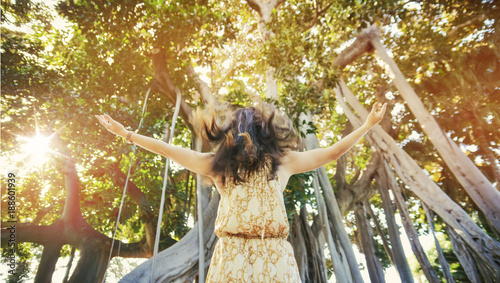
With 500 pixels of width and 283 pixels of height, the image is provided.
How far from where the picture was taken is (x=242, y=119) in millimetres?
1091

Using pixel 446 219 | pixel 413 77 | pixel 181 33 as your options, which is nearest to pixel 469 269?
pixel 446 219

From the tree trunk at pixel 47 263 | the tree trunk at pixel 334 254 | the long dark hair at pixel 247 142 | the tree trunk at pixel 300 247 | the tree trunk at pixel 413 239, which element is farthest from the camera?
the tree trunk at pixel 47 263

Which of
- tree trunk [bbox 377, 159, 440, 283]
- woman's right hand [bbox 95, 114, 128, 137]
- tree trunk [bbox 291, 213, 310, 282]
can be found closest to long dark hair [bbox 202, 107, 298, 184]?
woman's right hand [bbox 95, 114, 128, 137]

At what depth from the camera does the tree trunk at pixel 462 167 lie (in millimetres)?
3074

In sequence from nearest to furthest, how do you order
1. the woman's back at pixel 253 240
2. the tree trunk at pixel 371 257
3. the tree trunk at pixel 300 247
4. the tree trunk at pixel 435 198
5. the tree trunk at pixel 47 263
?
1. the woman's back at pixel 253 240
2. the tree trunk at pixel 435 198
3. the tree trunk at pixel 300 247
4. the tree trunk at pixel 47 263
5. the tree trunk at pixel 371 257

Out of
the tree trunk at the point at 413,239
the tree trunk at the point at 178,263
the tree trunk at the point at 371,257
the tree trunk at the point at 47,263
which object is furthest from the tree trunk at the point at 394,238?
the tree trunk at the point at 47,263

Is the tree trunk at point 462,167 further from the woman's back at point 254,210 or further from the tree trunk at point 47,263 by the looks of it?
the tree trunk at point 47,263

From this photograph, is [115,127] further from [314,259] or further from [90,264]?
[90,264]

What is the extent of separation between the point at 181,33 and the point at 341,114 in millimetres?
4660

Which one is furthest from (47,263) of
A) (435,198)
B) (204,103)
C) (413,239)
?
(435,198)

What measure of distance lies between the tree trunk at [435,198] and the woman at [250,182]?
2871 millimetres

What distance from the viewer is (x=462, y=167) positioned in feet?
11.0

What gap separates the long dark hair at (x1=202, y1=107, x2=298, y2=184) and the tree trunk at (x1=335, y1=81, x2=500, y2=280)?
3.13 m

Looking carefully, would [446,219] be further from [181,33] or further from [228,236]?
[181,33]
